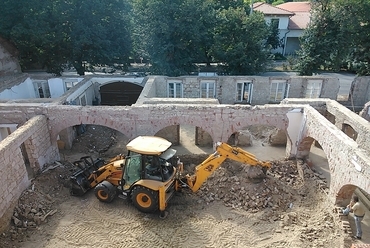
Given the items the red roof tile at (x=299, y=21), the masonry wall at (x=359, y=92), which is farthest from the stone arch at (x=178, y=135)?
the red roof tile at (x=299, y=21)

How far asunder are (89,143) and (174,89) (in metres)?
6.81

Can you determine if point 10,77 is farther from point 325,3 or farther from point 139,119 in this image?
point 325,3

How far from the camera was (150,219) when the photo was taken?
10.9m

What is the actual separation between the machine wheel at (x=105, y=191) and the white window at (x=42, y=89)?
12579 millimetres

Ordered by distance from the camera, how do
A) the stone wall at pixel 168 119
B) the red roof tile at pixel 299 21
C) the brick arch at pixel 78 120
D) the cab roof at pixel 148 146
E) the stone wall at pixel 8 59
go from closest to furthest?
the cab roof at pixel 148 146 → the stone wall at pixel 168 119 → the brick arch at pixel 78 120 → the stone wall at pixel 8 59 → the red roof tile at pixel 299 21

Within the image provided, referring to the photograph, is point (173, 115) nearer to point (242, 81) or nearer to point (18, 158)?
point (18, 158)

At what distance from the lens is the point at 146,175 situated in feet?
34.8

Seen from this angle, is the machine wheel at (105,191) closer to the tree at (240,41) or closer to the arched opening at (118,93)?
the arched opening at (118,93)

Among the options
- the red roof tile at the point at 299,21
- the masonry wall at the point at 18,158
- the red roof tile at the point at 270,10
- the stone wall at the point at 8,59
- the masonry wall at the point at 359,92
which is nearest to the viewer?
the masonry wall at the point at 18,158

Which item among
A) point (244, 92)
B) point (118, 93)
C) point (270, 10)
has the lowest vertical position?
point (118, 93)

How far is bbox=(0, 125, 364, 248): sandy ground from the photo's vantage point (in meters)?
9.99

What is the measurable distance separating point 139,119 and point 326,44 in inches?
687

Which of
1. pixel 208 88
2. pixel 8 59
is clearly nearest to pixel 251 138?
pixel 208 88

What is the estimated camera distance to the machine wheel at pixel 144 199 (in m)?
10.4
